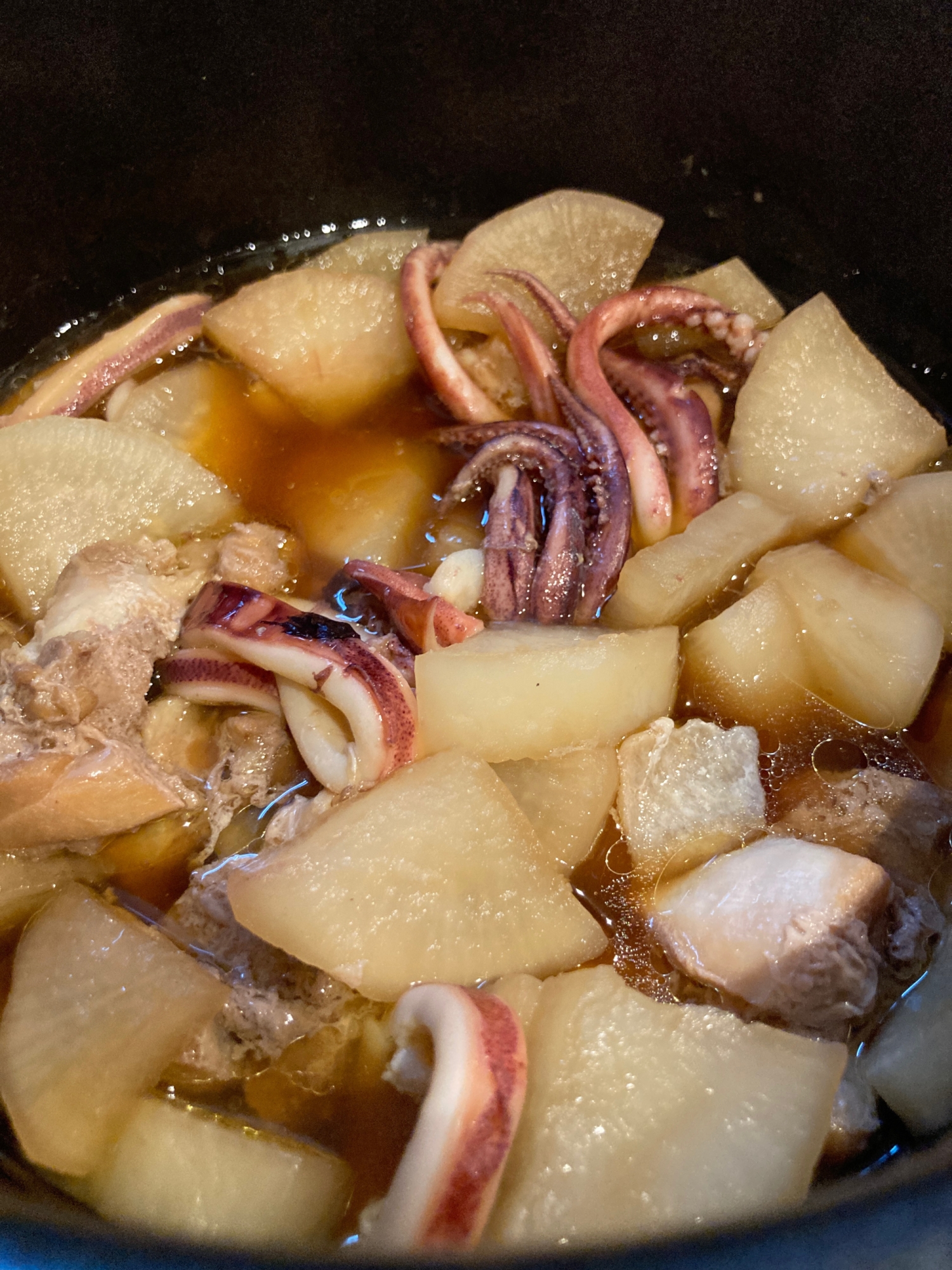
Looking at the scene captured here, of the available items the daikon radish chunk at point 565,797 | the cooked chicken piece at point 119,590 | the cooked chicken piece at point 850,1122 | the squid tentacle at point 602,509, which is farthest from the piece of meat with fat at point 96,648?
the cooked chicken piece at point 850,1122

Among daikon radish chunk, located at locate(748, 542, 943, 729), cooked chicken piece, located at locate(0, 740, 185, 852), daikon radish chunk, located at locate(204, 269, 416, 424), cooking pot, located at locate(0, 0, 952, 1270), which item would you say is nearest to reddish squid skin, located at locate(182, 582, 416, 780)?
cooked chicken piece, located at locate(0, 740, 185, 852)

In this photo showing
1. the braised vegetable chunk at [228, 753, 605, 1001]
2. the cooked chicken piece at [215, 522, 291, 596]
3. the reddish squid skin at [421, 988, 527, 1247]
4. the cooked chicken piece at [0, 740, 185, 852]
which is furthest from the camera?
the cooked chicken piece at [215, 522, 291, 596]

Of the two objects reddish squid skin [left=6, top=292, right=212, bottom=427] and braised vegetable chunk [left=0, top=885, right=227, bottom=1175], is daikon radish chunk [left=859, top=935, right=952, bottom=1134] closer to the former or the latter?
braised vegetable chunk [left=0, top=885, right=227, bottom=1175]

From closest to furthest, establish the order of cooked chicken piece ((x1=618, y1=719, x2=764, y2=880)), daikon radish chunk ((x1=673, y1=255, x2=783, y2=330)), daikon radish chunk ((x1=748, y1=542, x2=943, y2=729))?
cooked chicken piece ((x1=618, y1=719, x2=764, y2=880)), daikon radish chunk ((x1=748, y1=542, x2=943, y2=729)), daikon radish chunk ((x1=673, y1=255, x2=783, y2=330))

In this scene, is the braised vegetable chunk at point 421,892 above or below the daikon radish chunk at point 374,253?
below

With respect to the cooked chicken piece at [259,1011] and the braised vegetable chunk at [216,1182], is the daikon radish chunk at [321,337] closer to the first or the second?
the cooked chicken piece at [259,1011]

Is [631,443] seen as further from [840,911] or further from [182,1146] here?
[182,1146]
